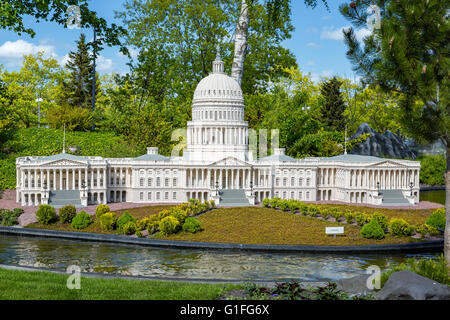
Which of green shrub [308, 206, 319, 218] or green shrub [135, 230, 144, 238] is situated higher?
green shrub [308, 206, 319, 218]

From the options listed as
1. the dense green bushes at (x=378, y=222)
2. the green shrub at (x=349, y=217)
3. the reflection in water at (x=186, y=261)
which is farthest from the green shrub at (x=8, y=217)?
the green shrub at (x=349, y=217)

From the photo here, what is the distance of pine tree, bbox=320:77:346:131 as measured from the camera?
364 ft

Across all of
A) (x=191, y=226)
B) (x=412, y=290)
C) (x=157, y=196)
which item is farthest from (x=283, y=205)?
(x=412, y=290)

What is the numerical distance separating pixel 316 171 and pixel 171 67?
1429 inches

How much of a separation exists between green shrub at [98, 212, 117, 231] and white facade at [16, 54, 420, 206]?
53.4 ft

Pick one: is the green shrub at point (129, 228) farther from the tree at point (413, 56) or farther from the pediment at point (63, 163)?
the tree at point (413, 56)

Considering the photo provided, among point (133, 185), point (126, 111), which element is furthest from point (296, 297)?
point (126, 111)

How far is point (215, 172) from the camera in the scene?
2970 inches

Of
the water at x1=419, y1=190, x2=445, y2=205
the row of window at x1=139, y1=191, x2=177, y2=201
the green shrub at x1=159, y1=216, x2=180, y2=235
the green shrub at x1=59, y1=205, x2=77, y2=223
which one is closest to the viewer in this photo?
the green shrub at x1=159, y1=216, x2=180, y2=235

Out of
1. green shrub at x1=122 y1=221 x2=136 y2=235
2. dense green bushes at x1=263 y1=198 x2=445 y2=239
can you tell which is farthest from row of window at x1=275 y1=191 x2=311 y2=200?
green shrub at x1=122 y1=221 x2=136 y2=235

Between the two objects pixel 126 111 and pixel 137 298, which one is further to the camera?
pixel 126 111

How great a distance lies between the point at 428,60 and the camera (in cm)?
2300

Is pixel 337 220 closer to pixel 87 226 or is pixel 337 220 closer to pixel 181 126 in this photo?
pixel 87 226

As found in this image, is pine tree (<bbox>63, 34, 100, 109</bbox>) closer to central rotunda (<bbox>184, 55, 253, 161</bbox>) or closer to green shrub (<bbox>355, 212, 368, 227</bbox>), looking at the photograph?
central rotunda (<bbox>184, 55, 253, 161</bbox>)
